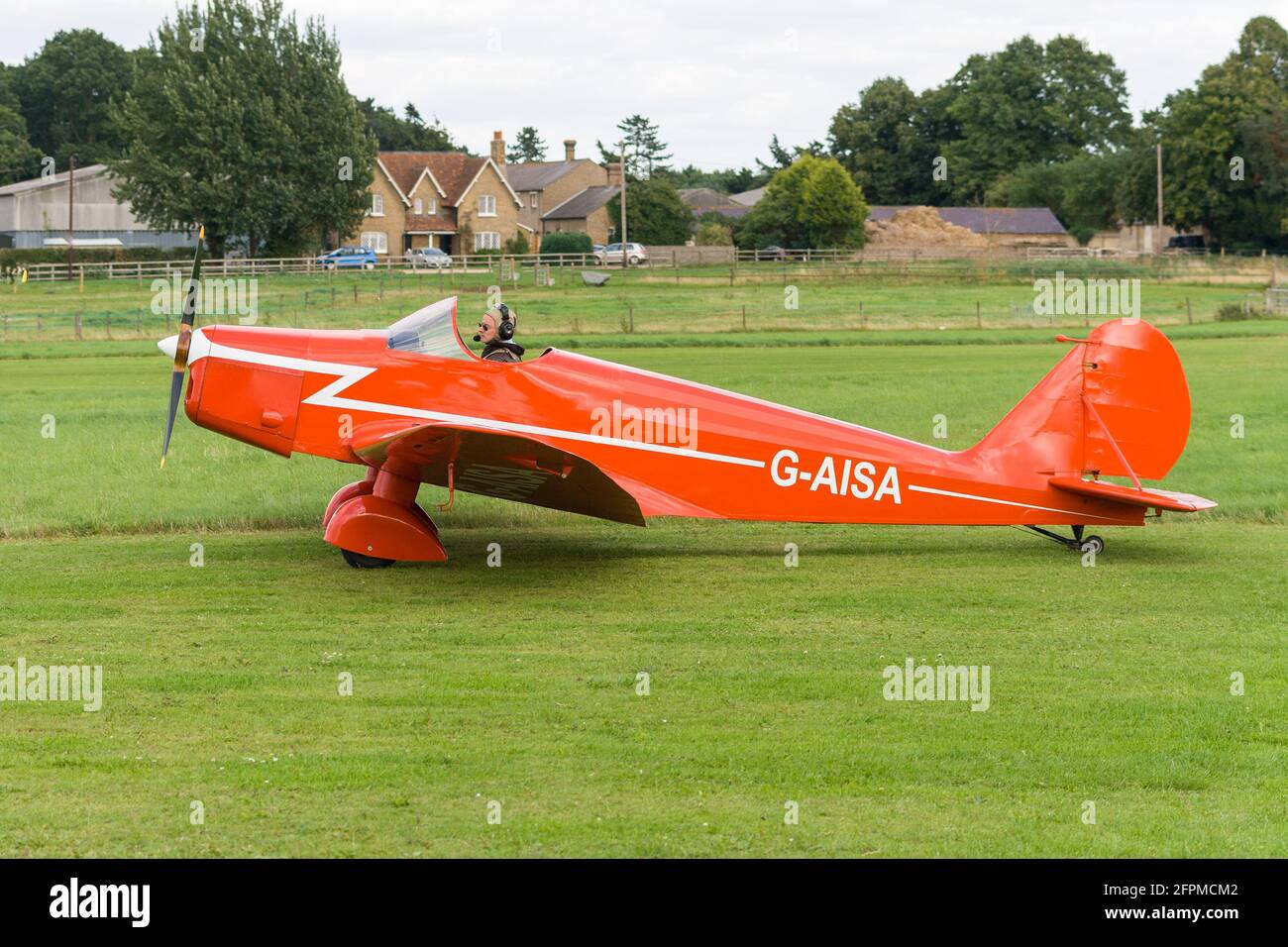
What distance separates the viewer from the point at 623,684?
8812 mm

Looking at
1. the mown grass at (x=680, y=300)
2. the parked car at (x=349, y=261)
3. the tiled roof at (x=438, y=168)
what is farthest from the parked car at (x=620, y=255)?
the tiled roof at (x=438, y=168)

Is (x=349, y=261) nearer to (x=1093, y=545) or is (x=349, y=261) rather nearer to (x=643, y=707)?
(x=1093, y=545)

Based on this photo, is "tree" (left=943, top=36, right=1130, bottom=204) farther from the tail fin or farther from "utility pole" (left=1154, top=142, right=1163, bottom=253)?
the tail fin

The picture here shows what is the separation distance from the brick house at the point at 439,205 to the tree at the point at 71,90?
119 feet

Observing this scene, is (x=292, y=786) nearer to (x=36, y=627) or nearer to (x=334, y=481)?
(x=36, y=627)

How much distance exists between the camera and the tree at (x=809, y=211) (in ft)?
295

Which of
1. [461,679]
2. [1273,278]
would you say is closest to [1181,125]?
[1273,278]

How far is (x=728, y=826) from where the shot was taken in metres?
6.49

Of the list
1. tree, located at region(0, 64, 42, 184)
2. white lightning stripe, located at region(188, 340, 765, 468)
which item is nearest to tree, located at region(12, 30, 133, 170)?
A: tree, located at region(0, 64, 42, 184)

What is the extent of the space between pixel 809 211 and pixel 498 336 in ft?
262

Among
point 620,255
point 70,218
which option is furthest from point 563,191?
point 70,218

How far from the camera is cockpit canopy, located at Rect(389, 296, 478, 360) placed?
1213 centimetres

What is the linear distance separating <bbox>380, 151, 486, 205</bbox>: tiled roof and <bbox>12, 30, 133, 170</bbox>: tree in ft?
114

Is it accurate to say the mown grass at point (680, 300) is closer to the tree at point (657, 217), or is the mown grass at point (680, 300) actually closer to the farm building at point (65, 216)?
the tree at point (657, 217)
